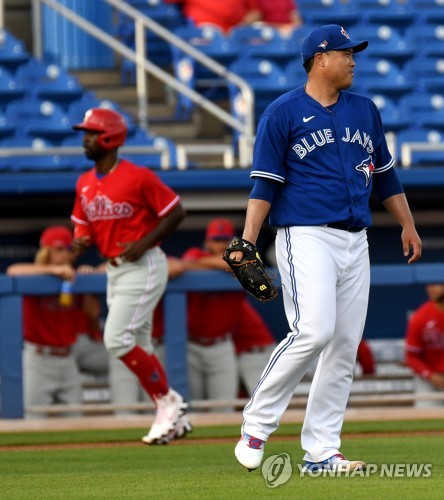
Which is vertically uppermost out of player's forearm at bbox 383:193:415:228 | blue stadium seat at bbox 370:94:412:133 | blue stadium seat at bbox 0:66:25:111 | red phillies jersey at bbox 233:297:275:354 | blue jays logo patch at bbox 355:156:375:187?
blue stadium seat at bbox 0:66:25:111

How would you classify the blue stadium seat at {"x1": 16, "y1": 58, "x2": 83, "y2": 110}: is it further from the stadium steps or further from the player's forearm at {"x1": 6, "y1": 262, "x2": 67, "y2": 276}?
the player's forearm at {"x1": 6, "y1": 262, "x2": 67, "y2": 276}

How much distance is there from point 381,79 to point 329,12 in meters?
1.19

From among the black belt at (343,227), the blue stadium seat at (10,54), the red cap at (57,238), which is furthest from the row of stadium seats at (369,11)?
the black belt at (343,227)

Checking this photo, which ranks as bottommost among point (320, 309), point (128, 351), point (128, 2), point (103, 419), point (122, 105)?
point (103, 419)

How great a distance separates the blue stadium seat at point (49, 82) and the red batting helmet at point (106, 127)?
144 inches

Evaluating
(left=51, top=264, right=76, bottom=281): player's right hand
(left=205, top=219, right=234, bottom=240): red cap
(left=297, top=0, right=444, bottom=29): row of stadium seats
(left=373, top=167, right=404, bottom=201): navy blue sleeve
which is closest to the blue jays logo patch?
(left=373, top=167, right=404, bottom=201): navy blue sleeve

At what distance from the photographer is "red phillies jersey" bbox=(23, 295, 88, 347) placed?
27.6ft

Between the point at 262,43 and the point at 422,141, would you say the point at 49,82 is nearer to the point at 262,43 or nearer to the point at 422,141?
the point at 262,43

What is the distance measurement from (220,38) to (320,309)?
23.5ft

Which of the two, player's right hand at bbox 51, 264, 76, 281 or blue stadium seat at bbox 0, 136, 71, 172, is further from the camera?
blue stadium seat at bbox 0, 136, 71, 172

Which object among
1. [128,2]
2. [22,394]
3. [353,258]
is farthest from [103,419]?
[128,2]

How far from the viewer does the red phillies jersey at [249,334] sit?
8938 millimetres

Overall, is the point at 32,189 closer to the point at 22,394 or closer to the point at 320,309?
the point at 22,394

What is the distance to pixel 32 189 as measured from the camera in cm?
885
